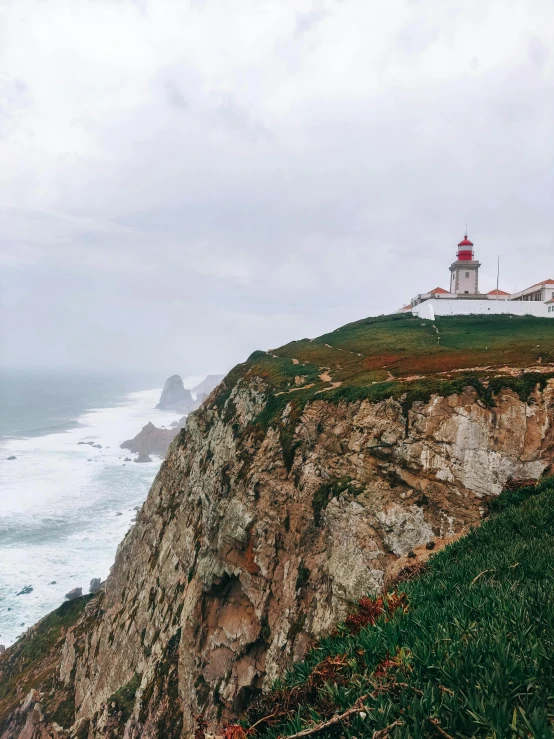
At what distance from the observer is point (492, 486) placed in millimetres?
18938

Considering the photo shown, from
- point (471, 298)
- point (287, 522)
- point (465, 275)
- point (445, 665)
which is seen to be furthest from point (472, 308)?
point (445, 665)

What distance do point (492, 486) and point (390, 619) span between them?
50.3 ft

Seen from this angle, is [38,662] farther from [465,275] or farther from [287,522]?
[465,275]

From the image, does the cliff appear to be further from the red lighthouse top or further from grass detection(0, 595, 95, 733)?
the red lighthouse top

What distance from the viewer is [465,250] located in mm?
61000

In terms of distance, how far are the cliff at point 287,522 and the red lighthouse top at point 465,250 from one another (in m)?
30.8

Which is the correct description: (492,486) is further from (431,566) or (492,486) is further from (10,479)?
(10,479)

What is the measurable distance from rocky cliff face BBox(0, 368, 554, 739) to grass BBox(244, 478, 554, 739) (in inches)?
445

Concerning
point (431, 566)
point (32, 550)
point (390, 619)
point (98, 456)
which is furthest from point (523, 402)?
point (98, 456)

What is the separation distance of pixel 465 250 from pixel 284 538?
189 feet

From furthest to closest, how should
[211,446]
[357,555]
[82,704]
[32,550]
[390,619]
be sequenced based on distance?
1. [32,550]
2. [211,446]
3. [82,704]
4. [357,555]
5. [390,619]

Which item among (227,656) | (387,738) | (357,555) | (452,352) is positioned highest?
(452,352)

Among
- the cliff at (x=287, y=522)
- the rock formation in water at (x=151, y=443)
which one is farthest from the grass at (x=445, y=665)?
the rock formation in water at (x=151, y=443)

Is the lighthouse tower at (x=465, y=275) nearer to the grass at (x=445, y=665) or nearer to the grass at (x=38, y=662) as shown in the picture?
the grass at (x=445, y=665)
